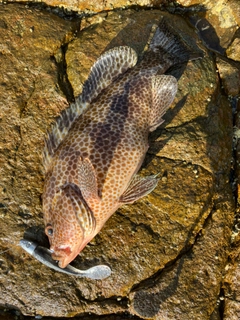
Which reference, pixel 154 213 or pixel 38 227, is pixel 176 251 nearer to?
pixel 154 213

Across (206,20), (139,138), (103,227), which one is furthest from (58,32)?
(103,227)

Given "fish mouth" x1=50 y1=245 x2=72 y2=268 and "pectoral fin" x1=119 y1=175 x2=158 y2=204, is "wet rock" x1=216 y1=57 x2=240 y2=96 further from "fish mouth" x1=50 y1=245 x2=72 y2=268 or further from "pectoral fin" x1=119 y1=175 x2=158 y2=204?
"fish mouth" x1=50 y1=245 x2=72 y2=268

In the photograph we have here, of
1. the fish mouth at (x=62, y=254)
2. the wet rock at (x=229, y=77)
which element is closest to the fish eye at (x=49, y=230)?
the fish mouth at (x=62, y=254)

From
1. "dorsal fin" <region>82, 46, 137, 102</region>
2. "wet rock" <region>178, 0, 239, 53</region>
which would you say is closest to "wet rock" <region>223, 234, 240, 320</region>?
"dorsal fin" <region>82, 46, 137, 102</region>

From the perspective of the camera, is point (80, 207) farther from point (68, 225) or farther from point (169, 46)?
point (169, 46)

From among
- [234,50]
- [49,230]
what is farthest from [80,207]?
[234,50]
